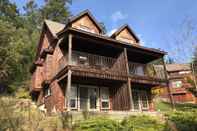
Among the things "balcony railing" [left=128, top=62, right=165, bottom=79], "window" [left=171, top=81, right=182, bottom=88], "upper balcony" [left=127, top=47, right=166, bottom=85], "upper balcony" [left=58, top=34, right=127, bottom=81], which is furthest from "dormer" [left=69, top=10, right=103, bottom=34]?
"window" [left=171, top=81, right=182, bottom=88]

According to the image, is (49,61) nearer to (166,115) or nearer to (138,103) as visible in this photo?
(138,103)

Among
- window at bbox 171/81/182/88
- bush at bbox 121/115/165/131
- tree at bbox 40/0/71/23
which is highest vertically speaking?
tree at bbox 40/0/71/23

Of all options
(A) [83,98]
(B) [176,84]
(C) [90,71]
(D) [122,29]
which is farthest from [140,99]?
(B) [176,84]

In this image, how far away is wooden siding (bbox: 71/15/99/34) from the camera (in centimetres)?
2059

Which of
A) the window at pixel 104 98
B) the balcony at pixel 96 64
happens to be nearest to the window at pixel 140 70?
the balcony at pixel 96 64

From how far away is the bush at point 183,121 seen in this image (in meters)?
14.5

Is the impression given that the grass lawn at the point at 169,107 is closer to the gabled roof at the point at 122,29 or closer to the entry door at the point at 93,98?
the entry door at the point at 93,98

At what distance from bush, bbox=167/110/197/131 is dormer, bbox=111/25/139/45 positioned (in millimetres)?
9329

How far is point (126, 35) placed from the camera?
2345 centimetres

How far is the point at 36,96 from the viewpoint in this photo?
24172 mm

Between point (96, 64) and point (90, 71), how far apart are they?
3.29 metres

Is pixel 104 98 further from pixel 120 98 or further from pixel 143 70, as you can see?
pixel 143 70

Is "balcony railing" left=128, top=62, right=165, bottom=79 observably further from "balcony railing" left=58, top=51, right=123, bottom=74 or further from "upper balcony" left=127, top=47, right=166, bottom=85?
"balcony railing" left=58, top=51, right=123, bottom=74

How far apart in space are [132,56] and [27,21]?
33852 mm
